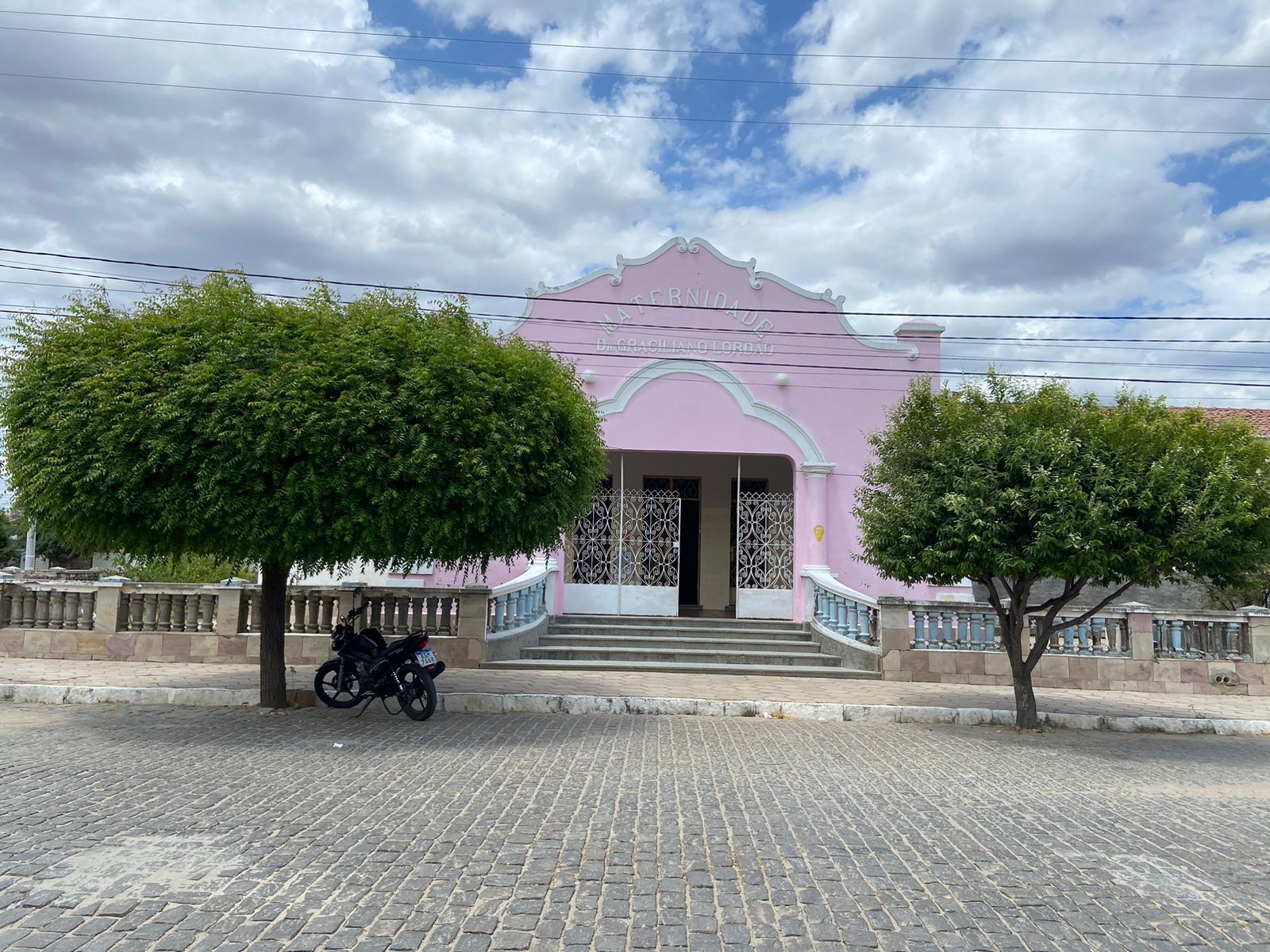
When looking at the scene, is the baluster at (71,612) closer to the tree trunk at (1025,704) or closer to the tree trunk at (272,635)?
the tree trunk at (272,635)

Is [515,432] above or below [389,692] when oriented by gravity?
above

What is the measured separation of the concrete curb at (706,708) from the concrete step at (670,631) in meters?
3.97

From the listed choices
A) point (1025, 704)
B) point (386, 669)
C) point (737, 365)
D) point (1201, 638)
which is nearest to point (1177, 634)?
point (1201, 638)

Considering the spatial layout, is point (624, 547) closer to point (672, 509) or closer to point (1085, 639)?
point (672, 509)

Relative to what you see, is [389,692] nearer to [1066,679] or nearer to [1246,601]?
[1066,679]

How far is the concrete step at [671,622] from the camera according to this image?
1521cm

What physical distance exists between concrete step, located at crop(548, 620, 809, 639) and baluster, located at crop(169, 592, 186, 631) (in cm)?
528

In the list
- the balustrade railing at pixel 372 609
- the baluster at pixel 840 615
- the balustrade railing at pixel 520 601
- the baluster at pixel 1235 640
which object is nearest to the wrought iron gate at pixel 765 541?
the baluster at pixel 840 615

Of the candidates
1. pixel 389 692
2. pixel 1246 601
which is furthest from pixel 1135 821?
pixel 1246 601

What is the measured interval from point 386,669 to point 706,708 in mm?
3628

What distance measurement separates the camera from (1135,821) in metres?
6.35

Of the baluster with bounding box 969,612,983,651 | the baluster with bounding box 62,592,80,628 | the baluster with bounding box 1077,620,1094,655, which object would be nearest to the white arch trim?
the baluster with bounding box 969,612,983,651

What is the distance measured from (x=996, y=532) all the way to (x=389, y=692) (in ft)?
20.8

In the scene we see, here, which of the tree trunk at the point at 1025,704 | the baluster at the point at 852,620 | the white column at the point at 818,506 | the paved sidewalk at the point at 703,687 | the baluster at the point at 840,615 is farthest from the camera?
the white column at the point at 818,506
